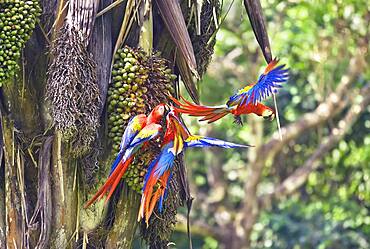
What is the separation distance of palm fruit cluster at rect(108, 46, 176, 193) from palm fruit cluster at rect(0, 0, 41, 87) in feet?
1.07

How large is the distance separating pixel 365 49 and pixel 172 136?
4.76 m

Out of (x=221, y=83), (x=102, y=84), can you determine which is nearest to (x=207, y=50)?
(x=102, y=84)

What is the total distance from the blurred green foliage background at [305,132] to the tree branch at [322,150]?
145 millimetres

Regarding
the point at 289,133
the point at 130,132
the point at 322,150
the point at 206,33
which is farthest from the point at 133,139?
the point at 322,150

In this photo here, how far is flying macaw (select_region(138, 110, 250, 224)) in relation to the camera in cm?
233

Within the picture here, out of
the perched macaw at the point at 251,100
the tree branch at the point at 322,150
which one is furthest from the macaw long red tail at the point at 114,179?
the tree branch at the point at 322,150

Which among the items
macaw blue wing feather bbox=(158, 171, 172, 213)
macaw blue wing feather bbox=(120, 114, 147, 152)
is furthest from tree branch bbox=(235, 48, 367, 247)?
macaw blue wing feather bbox=(120, 114, 147, 152)

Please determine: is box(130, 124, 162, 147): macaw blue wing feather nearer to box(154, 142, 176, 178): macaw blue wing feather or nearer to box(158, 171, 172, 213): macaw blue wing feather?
box(154, 142, 176, 178): macaw blue wing feather

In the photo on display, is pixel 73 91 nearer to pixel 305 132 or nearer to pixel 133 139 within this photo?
pixel 133 139

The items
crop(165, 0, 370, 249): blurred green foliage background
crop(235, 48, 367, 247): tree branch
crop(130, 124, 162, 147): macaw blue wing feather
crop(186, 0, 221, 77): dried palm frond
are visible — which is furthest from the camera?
crop(235, 48, 367, 247): tree branch

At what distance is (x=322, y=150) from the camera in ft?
24.0

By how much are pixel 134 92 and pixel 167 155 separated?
249mm

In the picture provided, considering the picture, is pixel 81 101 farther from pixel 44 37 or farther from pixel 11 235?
pixel 11 235

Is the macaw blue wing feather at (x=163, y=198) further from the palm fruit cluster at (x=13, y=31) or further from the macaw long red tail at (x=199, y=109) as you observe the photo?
Answer: the palm fruit cluster at (x=13, y=31)
